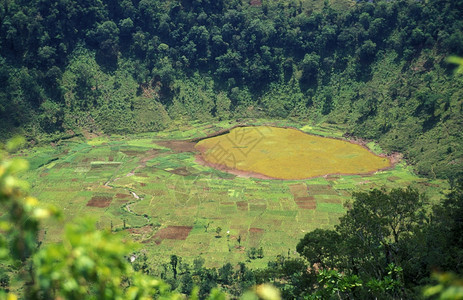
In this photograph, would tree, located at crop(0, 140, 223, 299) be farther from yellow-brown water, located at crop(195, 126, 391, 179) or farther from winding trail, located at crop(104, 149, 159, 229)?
yellow-brown water, located at crop(195, 126, 391, 179)

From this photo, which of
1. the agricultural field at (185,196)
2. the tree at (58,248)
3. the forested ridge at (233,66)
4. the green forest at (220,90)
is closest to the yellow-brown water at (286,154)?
the agricultural field at (185,196)

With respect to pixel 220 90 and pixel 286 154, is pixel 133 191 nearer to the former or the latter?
pixel 286 154

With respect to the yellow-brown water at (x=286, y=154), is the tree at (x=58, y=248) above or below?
above

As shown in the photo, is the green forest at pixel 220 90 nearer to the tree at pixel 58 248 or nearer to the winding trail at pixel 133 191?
the winding trail at pixel 133 191

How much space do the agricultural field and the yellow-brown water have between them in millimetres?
2205

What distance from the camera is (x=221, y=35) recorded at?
3162 inches

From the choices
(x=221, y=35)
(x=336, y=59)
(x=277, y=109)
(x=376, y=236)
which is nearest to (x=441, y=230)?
(x=376, y=236)


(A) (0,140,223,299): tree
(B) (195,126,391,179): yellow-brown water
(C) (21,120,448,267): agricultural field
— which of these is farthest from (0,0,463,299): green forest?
(A) (0,140,223,299): tree

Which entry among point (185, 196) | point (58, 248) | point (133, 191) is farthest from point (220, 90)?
point (58, 248)

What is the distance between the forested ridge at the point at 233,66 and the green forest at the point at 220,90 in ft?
0.73

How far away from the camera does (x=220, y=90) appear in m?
79.0

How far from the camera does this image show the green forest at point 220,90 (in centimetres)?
4788

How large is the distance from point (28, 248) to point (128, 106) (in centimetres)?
6885

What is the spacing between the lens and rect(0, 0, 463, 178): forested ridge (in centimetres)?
6272
